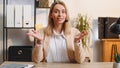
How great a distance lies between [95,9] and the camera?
434 centimetres

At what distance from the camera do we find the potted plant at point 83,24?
4070 mm

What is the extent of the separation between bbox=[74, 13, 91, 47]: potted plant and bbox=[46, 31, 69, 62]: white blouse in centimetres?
161

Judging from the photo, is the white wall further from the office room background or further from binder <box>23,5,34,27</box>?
binder <box>23,5,34,27</box>

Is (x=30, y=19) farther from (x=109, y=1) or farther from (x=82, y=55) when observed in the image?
(x=82, y=55)

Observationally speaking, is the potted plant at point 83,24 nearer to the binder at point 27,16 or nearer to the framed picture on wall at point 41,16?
the framed picture on wall at point 41,16

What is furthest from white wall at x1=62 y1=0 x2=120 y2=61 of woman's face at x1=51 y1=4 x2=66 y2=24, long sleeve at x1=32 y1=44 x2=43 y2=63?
long sleeve at x1=32 y1=44 x2=43 y2=63

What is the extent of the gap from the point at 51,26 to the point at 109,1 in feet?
6.94

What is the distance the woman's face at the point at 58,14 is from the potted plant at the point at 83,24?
5.11ft

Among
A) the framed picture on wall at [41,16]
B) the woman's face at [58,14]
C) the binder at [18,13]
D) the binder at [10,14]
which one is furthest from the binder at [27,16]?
the woman's face at [58,14]

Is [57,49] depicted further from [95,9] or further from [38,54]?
[95,9]

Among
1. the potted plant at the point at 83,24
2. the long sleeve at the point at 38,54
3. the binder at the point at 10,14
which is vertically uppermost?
the binder at the point at 10,14

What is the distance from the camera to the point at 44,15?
4.32 metres

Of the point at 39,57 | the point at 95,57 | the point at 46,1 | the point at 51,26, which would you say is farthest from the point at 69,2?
the point at 39,57

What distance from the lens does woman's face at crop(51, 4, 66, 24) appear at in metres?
2.46
